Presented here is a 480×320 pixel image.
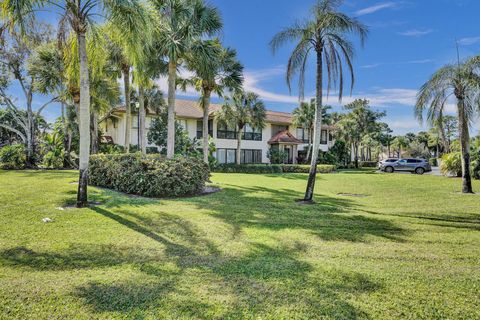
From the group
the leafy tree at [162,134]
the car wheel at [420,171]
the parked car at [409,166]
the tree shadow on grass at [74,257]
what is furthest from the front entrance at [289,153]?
the tree shadow on grass at [74,257]

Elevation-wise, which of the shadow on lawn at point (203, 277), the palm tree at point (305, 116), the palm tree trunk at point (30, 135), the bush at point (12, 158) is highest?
the palm tree at point (305, 116)

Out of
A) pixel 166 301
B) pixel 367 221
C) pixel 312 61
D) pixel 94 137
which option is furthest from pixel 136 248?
pixel 94 137

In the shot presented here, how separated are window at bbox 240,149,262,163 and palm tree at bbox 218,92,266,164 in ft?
21.2

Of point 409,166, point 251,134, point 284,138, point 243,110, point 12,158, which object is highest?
point 243,110

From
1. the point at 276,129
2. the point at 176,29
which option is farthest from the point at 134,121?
the point at 276,129

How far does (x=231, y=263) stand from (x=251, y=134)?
30.3 m

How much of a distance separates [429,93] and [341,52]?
21.7 feet

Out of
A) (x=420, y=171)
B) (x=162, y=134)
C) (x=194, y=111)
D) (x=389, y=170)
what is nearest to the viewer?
(x=162, y=134)

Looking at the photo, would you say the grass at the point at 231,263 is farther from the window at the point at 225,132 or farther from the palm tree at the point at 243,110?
the window at the point at 225,132

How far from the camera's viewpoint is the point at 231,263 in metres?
4.93

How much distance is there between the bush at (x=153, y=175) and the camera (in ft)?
35.3

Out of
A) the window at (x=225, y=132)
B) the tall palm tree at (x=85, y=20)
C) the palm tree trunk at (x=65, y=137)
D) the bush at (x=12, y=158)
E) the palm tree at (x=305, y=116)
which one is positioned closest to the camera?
the tall palm tree at (x=85, y=20)

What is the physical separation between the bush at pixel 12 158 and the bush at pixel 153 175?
43.9ft

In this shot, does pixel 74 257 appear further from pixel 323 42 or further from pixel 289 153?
pixel 289 153
